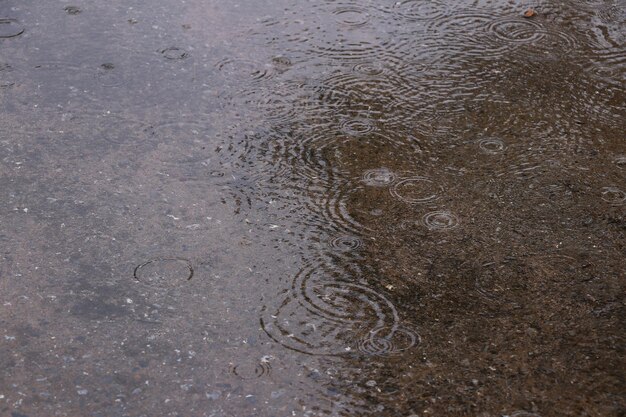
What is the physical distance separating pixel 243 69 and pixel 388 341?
7.30 feet

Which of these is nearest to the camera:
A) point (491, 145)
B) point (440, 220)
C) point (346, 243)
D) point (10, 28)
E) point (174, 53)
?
point (346, 243)

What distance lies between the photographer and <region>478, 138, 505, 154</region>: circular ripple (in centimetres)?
410

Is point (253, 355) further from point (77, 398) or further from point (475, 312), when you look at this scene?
point (475, 312)

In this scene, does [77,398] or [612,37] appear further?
[612,37]

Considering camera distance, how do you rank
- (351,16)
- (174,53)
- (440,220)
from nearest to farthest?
(440,220), (174,53), (351,16)

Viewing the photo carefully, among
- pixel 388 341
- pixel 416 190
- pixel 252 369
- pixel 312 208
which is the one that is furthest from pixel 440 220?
pixel 252 369

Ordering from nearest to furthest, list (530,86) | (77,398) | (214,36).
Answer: (77,398)
(530,86)
(214,36)

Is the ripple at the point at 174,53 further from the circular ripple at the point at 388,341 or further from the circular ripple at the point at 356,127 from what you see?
the circular ripple at the point at 388,341

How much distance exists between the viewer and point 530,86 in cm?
459

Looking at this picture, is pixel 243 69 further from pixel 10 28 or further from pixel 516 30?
pixel 516 30

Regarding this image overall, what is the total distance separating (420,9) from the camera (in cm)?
532

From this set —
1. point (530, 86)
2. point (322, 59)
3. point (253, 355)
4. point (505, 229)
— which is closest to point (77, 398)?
point (253, 355)

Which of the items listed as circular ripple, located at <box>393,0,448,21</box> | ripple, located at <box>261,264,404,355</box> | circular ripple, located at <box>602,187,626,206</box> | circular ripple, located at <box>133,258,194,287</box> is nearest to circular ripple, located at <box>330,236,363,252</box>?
ripple, located at <box>261,264,404,355</box>

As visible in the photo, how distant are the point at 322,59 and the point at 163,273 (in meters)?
1.97
